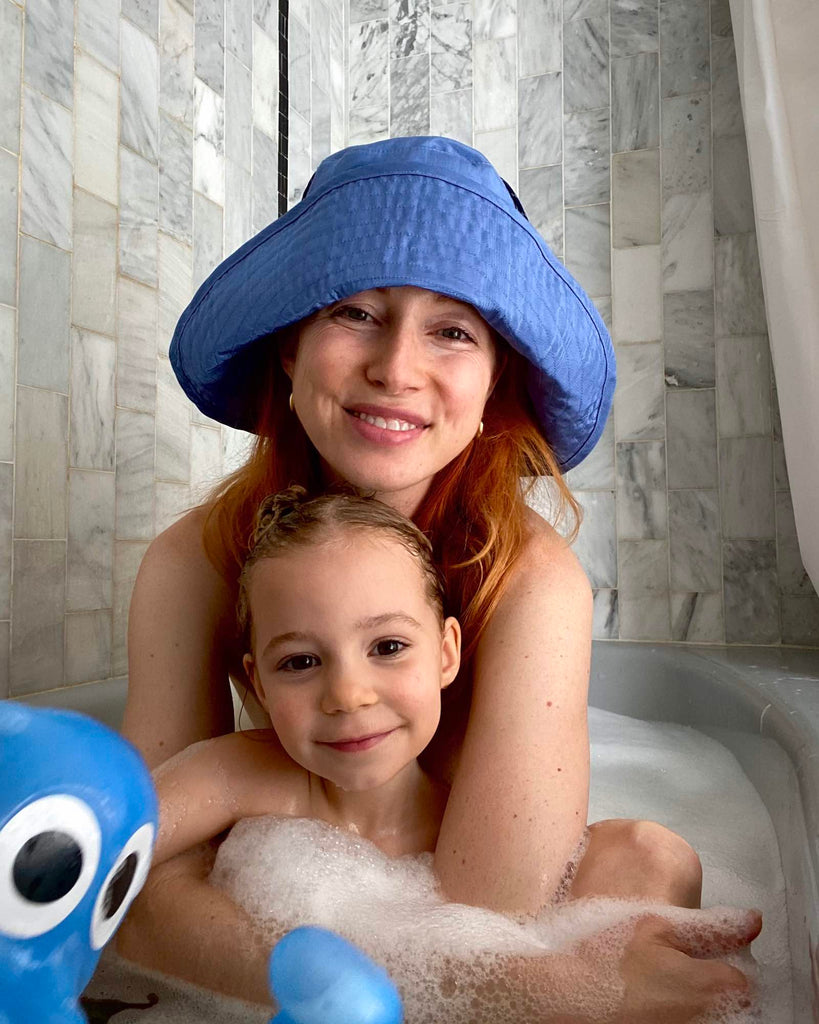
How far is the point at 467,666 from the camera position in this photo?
0.89 meters

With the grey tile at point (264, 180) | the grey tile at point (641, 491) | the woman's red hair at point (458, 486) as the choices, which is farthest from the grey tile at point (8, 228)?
the grey tile at point (641, 491)

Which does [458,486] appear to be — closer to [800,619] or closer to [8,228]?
[8,228]

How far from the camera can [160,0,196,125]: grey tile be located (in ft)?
5.32

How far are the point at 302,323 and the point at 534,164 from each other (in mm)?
1509

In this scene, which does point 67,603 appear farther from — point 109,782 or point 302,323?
point 109,782

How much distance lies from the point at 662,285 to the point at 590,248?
0.19 m

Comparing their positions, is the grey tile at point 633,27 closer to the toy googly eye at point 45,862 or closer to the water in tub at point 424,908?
the water in tub at point 424,908

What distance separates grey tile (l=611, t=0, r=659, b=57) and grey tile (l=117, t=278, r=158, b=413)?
4.06 ft

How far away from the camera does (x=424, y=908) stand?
2.31 ft

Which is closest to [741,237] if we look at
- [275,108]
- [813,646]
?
[813,646]

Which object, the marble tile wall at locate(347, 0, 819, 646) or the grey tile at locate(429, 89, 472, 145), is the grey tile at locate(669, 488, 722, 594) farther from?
the grey tile at locate(429, 89, 472, 145)

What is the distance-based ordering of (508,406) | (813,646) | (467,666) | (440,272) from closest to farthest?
(440,272) < (467,666) < (508,406) < (813,646)

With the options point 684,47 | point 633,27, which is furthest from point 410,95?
point 684,47

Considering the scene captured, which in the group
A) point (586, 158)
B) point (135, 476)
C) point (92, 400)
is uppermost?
point (586, 158)
